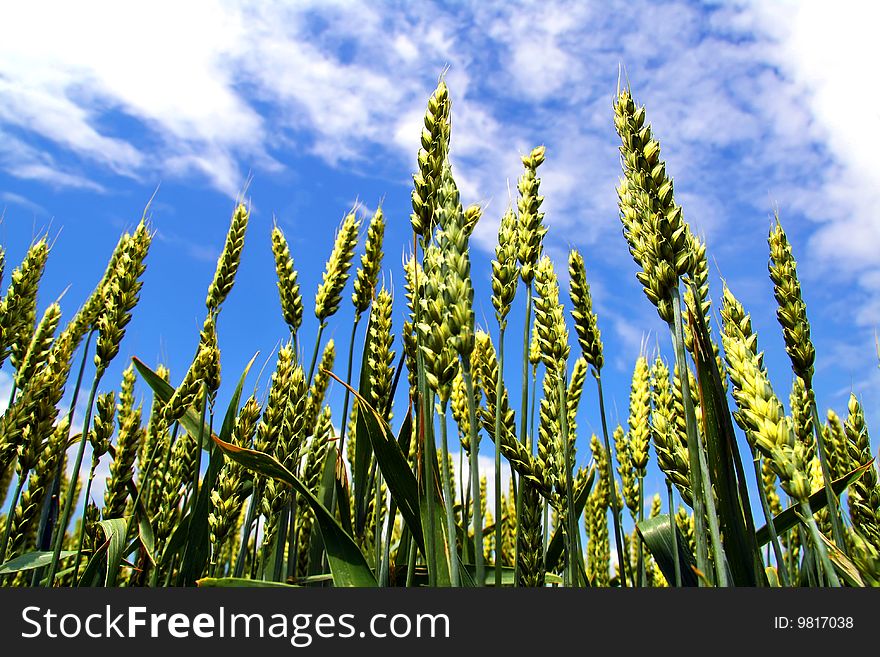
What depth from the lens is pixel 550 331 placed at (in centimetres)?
230

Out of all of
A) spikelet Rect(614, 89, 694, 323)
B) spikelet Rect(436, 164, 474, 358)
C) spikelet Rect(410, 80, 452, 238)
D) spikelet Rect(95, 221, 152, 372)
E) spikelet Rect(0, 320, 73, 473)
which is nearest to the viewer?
spikelet Rect(436, 164, 474, 358)

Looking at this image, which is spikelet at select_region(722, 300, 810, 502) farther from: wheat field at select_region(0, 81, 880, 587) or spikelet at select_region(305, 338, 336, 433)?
spikelet at select_region(305, 338, 336, 433)

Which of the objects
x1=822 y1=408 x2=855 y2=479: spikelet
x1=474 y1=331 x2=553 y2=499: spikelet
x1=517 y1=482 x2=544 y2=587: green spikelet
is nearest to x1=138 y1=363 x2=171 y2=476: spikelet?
x1=474 y1=331 x2=553 y2=499: spikelet

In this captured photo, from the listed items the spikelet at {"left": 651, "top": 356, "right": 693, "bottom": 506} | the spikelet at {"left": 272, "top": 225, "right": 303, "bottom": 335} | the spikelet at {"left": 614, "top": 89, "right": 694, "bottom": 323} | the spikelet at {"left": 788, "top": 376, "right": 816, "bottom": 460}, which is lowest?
the spikelet at {"left": 651, "top": 356, "right": 693, "bottom": 506}

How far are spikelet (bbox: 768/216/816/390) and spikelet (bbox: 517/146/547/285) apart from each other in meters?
0.98

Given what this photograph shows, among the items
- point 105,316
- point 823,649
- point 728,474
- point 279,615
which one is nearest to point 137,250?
point 105,316

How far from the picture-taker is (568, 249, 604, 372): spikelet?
2328mm

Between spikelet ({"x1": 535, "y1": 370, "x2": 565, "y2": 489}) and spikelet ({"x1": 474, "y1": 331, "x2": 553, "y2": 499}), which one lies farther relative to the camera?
spikelet ({"x1": 535, "y1": 370, "x2": 565, "y2": 489})

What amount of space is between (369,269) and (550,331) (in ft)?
3.70

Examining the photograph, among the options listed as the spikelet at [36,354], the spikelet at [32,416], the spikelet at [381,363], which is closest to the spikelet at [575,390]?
the spikelet at [381,363]

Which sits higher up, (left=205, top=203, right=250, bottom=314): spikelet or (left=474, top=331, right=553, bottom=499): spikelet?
(left=205, top=203, right=250, bottom=314): spikelet

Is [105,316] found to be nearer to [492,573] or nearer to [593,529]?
[492,573]

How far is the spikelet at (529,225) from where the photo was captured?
214 centimetres

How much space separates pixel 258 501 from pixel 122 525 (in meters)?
0.67
